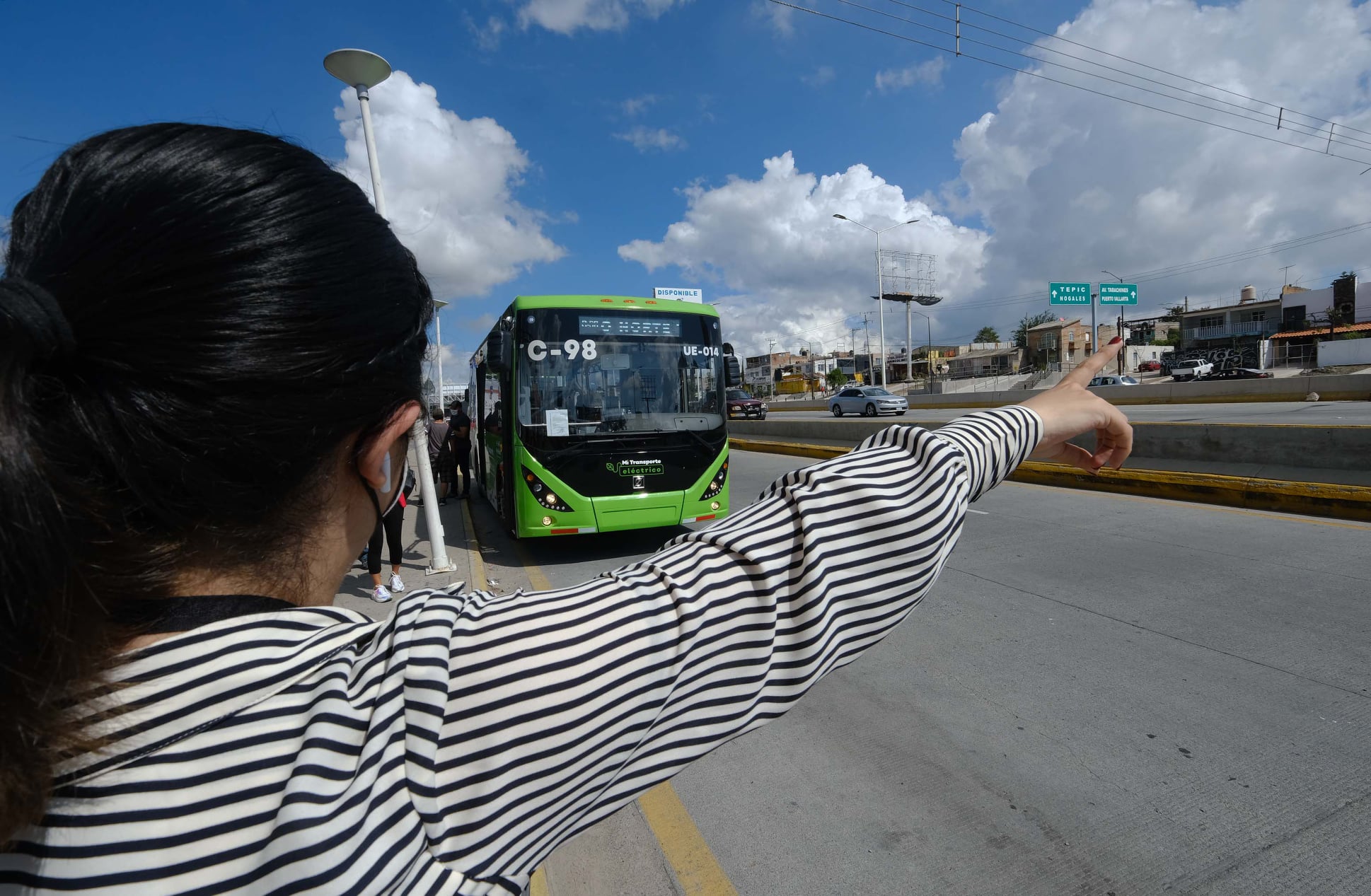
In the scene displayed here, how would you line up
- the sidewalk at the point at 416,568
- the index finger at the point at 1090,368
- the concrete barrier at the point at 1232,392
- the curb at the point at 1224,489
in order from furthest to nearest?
the concrete barrier at the point at 1232,392 < the curb at the point at 1224,489 < the sidewalk at the point at 416,568 < the index finger at the point at 1090,368

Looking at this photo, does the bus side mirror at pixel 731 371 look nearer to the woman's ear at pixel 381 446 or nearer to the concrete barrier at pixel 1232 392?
the woman's ear at pixel 381 446

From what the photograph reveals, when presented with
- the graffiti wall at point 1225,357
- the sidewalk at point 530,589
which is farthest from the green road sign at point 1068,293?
the sidewalk at point 530,589

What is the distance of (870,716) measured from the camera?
358 cm

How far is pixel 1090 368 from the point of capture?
1.47 meters

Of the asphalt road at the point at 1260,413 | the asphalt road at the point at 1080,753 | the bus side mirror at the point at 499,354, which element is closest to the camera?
the asphalt road at the point at 1080,753

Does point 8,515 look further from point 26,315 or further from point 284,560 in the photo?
point 284,560

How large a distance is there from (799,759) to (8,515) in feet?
10.4

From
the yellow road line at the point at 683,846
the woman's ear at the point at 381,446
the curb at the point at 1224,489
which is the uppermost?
the woman's ear at the point at 381,446

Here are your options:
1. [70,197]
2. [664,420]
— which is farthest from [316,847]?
[664,420]

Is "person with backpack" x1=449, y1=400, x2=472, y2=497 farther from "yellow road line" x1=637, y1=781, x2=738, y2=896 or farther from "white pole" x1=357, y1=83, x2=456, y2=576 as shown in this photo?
"yellow road line" x1=637, y1=781, x2=738, y2=896

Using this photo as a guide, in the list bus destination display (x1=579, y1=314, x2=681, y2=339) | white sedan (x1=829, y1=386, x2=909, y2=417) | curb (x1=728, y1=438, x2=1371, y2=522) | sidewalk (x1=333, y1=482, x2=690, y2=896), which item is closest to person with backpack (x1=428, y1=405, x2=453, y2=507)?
sidewalk (x1=333, y1=482, x2=690, y2=896)

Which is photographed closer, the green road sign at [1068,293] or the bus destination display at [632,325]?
the bus destination display at [632,325]

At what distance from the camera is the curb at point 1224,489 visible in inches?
295

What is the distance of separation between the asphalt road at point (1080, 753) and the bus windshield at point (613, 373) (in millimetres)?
3539
